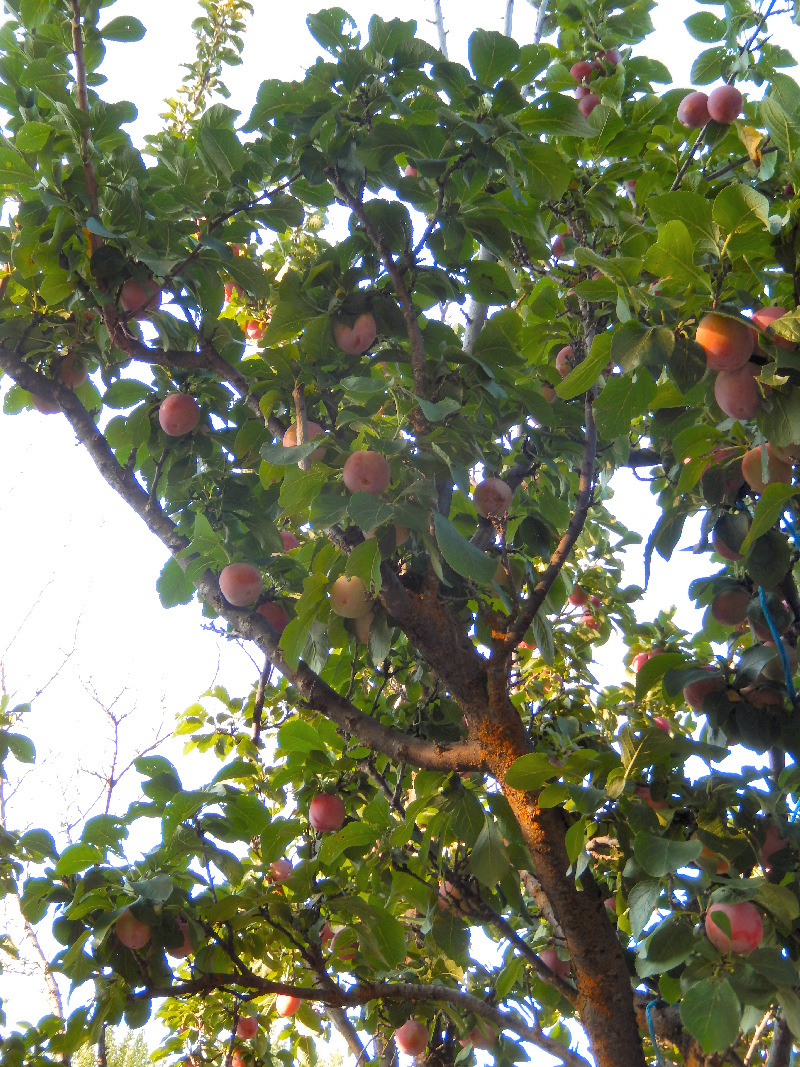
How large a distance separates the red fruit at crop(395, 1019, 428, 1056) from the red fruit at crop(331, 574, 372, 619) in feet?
5.02

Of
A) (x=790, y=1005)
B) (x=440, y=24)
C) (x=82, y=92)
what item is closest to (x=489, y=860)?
(x=790, y=1005)

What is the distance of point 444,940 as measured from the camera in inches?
77.2

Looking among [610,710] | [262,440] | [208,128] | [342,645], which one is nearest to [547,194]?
[208,128]

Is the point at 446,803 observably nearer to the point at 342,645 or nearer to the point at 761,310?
the point at 342,645

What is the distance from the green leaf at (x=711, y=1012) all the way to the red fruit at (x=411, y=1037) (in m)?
1.52

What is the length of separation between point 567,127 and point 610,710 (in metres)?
1.87

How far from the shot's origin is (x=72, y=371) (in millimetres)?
2273

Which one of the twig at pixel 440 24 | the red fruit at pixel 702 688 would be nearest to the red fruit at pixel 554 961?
the red fruit at pixel 702 688

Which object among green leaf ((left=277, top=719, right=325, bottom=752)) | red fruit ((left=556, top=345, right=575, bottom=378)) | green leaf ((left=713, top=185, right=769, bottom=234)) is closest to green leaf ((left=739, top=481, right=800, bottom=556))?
green leaf ((left=713, top=185, right=769, bottom=234))

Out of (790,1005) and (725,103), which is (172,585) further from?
(725,103)

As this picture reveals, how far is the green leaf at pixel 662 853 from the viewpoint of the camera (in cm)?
130

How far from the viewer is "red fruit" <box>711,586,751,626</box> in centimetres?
187

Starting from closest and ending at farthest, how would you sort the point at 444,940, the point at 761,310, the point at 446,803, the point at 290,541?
the point at 761,310, the point at 446,803, the point at 444,940, the point at 290,541

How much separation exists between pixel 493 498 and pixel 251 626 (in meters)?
0.67
